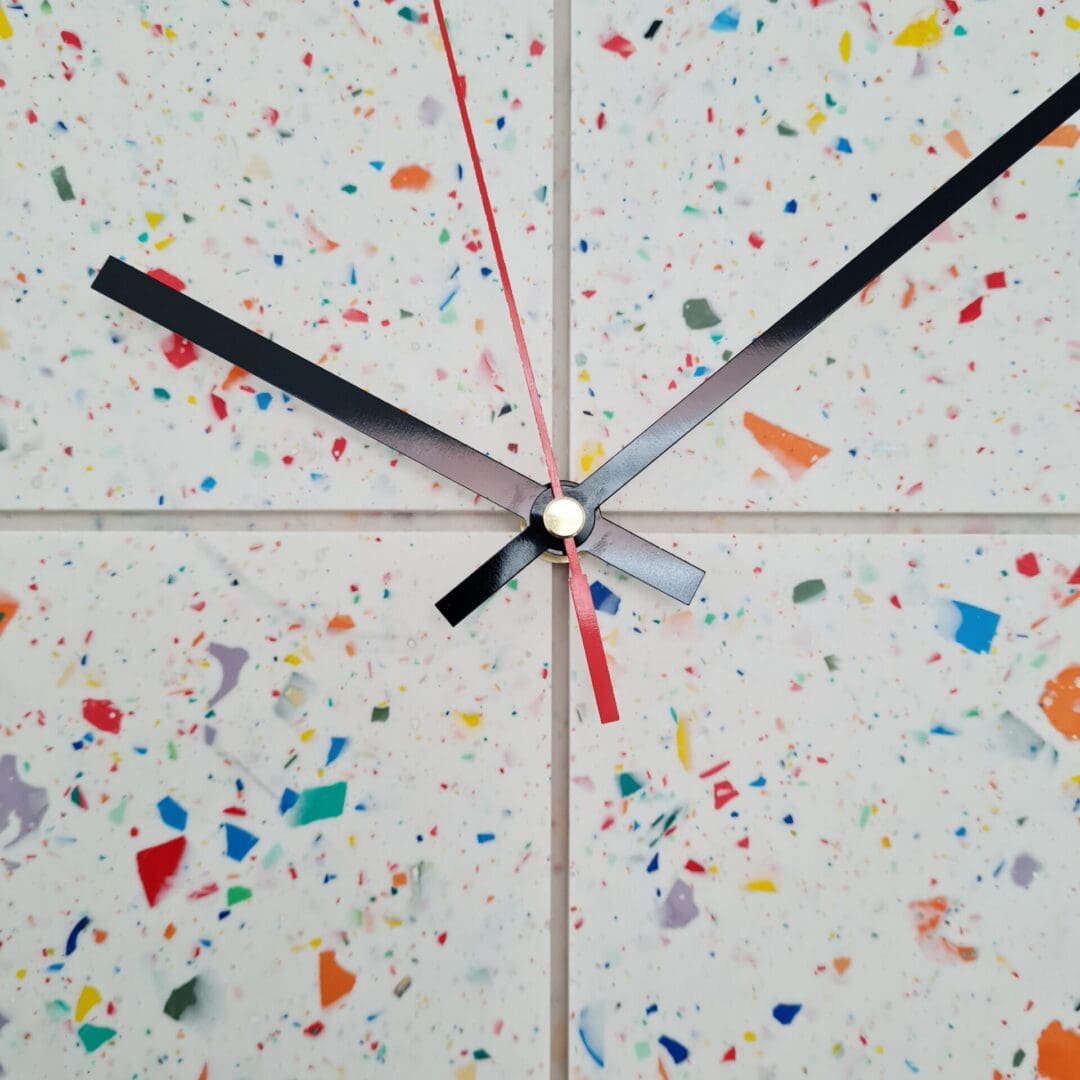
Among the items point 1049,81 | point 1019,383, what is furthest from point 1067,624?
point 1049,81

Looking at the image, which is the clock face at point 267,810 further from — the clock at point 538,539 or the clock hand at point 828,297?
the clock hand at point 828,297

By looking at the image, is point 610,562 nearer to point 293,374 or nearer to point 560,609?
point 560,609

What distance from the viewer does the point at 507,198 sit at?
2.14 feet

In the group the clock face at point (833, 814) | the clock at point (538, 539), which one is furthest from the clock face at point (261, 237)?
the clock face at point (833, 814)

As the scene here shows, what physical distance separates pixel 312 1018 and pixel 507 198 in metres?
0.72

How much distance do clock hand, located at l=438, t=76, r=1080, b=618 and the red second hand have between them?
40 mm

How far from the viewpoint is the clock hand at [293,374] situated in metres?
0.61

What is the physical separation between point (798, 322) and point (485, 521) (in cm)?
31

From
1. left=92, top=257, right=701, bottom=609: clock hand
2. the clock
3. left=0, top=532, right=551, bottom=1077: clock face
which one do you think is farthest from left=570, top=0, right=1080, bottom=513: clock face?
left=0, top=532, right=551, bottom=1077: clock face

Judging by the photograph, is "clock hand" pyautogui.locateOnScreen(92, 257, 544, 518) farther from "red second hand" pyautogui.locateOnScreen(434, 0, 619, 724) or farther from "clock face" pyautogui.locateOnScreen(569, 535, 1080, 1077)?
"clock face" pyautogui.locateOnScreen(569, 535, 1080, 1077)

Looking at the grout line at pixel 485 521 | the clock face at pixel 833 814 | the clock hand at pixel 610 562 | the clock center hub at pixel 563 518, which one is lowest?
the clock face at pixel 833 814

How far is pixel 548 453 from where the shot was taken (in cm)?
61

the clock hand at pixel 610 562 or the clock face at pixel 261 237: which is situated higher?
the clock face at pixel 261 237

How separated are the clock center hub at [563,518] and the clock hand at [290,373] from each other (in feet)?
0.25
